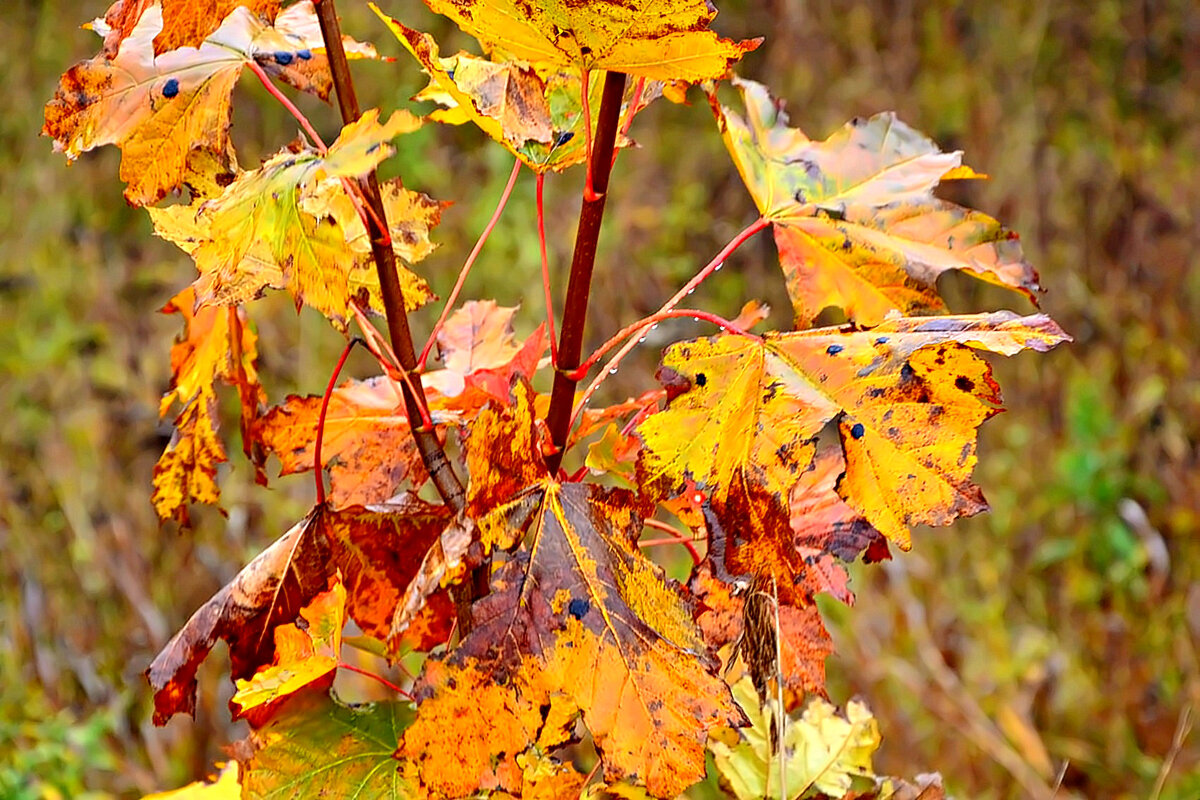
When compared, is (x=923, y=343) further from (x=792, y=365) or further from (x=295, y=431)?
(x=295, y=431)

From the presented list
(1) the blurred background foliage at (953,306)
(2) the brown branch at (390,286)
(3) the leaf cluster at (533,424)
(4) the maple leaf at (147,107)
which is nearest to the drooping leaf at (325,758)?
(3) the leaf cluster at (533,424)

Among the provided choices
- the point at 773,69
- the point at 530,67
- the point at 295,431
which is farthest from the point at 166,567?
the point at 773,69

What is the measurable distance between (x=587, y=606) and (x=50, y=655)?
1.52 metres

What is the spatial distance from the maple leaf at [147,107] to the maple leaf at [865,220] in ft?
0.76

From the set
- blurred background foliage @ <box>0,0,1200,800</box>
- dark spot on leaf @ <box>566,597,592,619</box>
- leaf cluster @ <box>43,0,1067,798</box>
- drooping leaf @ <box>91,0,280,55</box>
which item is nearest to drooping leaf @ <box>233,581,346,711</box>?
leaf cluster @ <box>43,0,1067,798</box>

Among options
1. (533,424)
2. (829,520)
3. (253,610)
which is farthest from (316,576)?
(829,520)

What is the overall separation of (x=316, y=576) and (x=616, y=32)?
27 centimetres

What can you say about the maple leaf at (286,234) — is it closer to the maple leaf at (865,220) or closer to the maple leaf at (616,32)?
the maple leaf at (616,32)

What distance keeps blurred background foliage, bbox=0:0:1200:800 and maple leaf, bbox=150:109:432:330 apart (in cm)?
89

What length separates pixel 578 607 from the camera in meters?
0.42

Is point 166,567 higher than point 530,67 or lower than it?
lower

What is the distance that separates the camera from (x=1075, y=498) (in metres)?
2.18

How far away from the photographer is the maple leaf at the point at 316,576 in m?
0.50

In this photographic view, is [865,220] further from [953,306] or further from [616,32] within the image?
[953,306]
